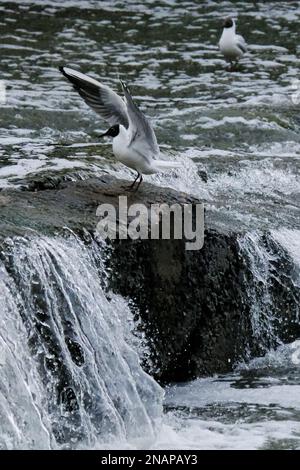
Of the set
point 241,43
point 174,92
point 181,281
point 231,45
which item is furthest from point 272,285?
point 241,43

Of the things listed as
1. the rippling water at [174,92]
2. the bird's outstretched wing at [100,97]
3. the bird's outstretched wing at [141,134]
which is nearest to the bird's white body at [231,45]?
the rippling water at [174,92]

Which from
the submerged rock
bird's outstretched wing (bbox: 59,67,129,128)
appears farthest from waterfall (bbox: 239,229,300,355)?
bird's outstretched wing (bbox: 59,67,129,128)

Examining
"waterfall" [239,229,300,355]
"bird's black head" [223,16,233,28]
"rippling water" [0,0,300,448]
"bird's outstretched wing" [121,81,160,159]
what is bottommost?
"waterfall" [239,229,300,355]

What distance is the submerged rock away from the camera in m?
8.27

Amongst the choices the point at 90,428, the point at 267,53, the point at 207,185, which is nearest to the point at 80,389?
the point at 90,428

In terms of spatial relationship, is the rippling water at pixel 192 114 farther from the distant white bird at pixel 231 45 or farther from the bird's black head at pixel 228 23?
the bird's black head at pixel 228 23

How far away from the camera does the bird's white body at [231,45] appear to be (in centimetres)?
1597

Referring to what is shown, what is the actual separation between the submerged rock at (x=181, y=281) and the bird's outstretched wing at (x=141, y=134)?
1.10ft

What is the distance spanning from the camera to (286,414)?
311 inches

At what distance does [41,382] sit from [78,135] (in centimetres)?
520

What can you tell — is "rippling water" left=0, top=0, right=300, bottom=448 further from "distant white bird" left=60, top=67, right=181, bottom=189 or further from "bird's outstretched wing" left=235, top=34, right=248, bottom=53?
"distant white bird" left=60, top=67, right=181, bottom=189

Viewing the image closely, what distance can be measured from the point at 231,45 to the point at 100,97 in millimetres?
7153

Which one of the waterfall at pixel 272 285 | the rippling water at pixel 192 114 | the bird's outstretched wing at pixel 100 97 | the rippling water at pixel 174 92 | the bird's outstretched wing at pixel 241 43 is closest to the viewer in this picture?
the rippling water at pixel 192 114

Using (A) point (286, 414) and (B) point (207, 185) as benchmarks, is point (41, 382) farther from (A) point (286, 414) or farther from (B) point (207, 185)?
(B) point (207, 185)
